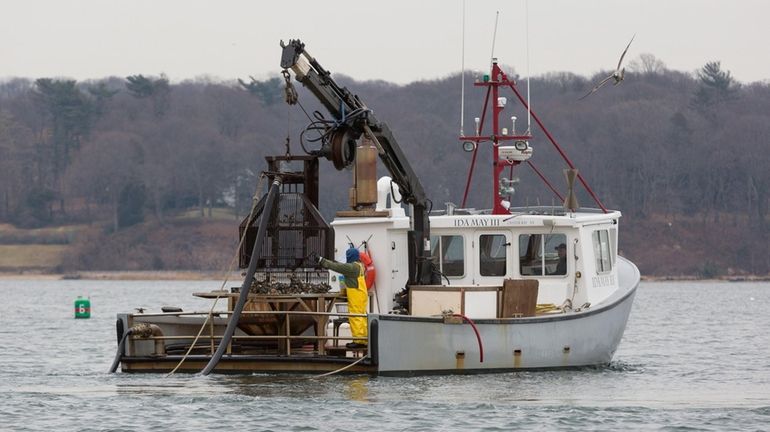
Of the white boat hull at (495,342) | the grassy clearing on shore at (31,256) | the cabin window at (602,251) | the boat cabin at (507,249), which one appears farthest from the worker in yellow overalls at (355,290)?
the grassy clearing on shore at (31,256)

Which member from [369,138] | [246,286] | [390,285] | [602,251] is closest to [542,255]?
[602,251]

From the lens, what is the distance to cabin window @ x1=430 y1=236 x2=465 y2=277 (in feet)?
92.8

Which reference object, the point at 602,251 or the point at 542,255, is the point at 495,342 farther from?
the point at 602,251

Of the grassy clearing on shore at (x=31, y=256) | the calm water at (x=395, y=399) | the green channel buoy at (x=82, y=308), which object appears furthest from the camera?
the grassy clearing on shore at (x=31, y=256)

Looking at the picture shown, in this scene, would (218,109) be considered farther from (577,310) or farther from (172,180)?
(577,310)

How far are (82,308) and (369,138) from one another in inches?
1148

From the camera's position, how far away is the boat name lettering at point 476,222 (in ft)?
91.9

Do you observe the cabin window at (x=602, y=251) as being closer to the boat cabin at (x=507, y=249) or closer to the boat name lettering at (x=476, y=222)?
the boat cabin at (x=507, y=249)

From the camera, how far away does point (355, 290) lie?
83.4 feet

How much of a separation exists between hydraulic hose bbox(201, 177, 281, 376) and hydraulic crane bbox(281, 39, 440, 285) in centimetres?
189

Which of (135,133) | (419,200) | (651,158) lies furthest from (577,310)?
(135,133)

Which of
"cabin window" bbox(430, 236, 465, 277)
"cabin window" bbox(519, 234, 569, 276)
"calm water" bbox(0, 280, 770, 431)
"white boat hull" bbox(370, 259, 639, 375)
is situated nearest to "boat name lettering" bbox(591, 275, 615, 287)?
"white boat hull" bbox(370, 259, 639, 375)

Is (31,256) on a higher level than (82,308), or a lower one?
higher

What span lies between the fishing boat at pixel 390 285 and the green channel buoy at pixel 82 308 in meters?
26.5
